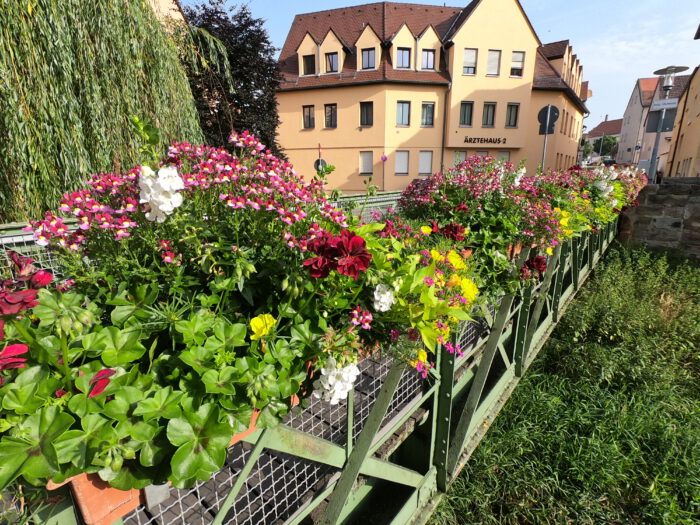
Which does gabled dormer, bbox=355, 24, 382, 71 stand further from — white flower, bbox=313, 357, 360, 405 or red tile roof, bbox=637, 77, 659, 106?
red tile roof, bbox=637, 77, 659, 106

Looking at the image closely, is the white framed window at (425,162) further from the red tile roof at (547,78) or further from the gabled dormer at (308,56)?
the gabled dormer at (308,56)

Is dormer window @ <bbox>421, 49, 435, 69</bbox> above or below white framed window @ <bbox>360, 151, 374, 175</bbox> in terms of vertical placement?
above

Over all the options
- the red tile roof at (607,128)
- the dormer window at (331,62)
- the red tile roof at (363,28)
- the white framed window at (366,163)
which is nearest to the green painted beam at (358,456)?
the white framed window at (366,163)

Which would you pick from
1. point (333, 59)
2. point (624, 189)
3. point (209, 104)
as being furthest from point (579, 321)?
point (333, 59)

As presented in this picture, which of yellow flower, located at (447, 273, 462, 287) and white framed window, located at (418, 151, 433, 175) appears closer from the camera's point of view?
yellow flower, located at (447, 273, 462, 287)

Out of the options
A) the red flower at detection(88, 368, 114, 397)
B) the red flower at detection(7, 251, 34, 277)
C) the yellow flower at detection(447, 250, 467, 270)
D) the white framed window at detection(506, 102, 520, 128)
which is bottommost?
the yellow flower at detection(447, 250, 467, 270)

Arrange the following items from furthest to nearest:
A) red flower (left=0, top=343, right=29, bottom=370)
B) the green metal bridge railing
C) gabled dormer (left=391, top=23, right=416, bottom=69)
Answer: gabled dormer (left=391, top=23, right=416, bottom=69)
the green metal bridge railing
red flower (left=0, top=343, right=29, bottom=370)

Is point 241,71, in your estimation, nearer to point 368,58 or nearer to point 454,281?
point 368,58

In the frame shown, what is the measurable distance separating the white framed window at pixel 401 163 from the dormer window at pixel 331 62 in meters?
5.75

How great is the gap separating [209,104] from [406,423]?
40.8 ft

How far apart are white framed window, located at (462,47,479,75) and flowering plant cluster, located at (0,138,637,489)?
21.8 meters

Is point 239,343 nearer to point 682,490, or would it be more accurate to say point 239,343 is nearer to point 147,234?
point 147,234

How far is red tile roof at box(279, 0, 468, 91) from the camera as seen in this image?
19750 mm

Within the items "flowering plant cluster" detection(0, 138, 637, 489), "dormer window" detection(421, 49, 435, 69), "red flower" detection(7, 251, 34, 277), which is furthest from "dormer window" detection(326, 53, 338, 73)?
"red flower" detection(7, 251, 34, 277)
